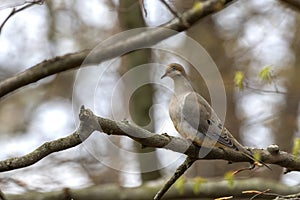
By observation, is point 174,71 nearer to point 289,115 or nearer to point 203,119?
point 203,119

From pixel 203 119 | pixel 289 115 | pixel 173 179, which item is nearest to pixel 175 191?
pixel 203 119

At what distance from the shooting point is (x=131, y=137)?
3758 millimetres

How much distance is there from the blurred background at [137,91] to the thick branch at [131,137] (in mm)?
3595

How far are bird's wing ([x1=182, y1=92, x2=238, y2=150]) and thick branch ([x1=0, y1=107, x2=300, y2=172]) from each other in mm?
730

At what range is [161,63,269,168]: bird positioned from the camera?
16.6 ft

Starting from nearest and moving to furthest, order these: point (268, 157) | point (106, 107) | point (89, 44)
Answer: point (268, 157)
point (106, 107)
point (89, 44)

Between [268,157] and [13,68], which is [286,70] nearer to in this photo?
[13,68]

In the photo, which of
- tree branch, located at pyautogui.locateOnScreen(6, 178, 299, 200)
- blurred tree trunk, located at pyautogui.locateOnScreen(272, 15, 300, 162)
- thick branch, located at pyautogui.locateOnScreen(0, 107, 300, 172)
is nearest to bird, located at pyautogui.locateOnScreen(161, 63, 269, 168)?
thick branch, located at pyautogui.locateOnScreen(0, 107, 300, 172)

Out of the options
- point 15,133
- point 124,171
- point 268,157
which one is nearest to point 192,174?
point 124,171

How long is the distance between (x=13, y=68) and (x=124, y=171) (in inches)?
88.0

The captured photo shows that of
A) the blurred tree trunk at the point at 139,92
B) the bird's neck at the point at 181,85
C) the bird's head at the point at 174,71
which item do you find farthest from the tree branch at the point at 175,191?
the blurred tree trunk at the point at 139,92

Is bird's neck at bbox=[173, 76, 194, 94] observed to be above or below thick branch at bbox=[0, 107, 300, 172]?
above

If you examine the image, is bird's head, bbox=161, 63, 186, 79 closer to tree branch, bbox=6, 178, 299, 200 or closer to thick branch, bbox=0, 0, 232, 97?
tree branch, bbox=6, 178, 299, 200

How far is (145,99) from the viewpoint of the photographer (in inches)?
341
